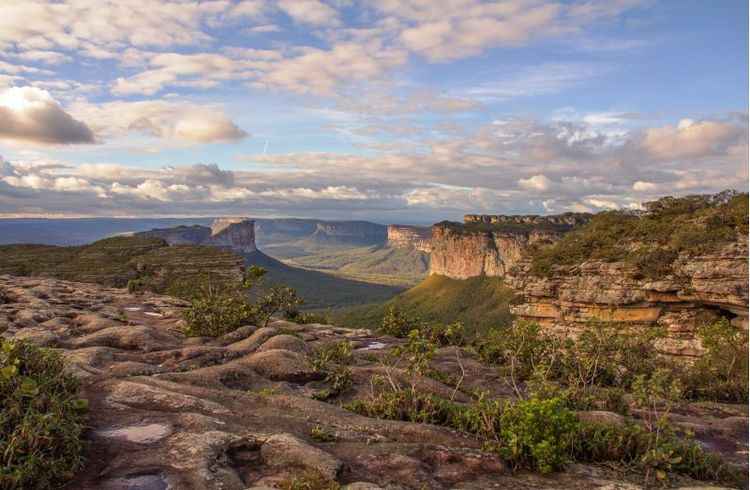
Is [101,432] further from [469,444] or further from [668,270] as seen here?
[668,270]

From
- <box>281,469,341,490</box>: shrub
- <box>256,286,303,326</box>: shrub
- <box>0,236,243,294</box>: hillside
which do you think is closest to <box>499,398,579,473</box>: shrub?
<box>281,469,341,490</box>: shrub

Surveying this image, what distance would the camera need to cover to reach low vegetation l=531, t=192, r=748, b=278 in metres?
56.7

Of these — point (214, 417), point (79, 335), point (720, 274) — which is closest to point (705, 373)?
point (720, 274)

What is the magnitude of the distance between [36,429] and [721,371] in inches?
1546

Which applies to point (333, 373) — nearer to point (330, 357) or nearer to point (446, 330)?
point (330, 357)

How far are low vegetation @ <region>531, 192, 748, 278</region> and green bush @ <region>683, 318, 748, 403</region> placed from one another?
16952 millimetres

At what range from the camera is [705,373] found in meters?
32.1

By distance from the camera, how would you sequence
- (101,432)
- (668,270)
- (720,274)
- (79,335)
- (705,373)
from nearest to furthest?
(101,432), (79,335), (705,373), (720,274), (668,270)

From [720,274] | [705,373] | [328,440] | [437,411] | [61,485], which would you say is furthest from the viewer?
[720,274]

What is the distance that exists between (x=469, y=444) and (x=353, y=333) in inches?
1347

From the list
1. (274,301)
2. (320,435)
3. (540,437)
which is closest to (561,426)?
(540,437)

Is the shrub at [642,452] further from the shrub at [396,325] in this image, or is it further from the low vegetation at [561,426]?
the shrub at [396,325]

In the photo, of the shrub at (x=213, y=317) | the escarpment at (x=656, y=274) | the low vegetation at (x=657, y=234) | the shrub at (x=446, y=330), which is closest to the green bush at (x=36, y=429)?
the shrub at (x=446, y=330)

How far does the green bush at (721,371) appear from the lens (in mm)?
28406
